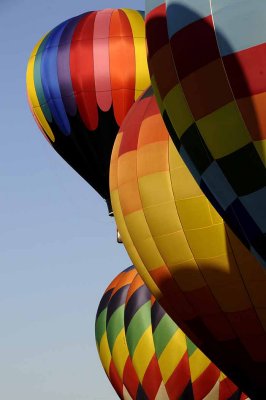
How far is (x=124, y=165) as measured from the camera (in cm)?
1820

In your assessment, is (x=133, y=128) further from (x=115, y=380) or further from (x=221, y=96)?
(x=115, y=380)

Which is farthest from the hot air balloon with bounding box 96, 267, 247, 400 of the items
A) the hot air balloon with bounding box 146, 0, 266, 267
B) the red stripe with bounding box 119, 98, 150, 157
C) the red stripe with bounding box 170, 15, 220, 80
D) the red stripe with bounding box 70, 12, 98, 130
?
the red stripe with bounding box 170, 15, 220, 80

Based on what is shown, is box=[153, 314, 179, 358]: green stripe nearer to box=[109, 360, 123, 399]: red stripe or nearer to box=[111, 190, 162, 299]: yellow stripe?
box=[109, 360, 123, 399]: red stripe

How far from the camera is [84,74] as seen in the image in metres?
25.0

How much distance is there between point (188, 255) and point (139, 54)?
9134 mm

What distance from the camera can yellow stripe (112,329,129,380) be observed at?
24.9 metres

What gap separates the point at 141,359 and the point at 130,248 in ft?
16.4

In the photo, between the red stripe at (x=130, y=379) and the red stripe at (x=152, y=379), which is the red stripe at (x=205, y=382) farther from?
the red stripe at (x=130, y=379)

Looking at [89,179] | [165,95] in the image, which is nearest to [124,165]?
[165,95]

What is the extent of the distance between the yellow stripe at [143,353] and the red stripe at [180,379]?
3.32 ft

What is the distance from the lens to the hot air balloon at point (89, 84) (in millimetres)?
24828

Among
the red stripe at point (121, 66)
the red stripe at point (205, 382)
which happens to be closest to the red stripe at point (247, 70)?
the red stripe at point (205, 382)

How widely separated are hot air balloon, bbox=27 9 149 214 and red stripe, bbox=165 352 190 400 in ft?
15.8

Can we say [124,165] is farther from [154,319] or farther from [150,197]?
[154,319]
